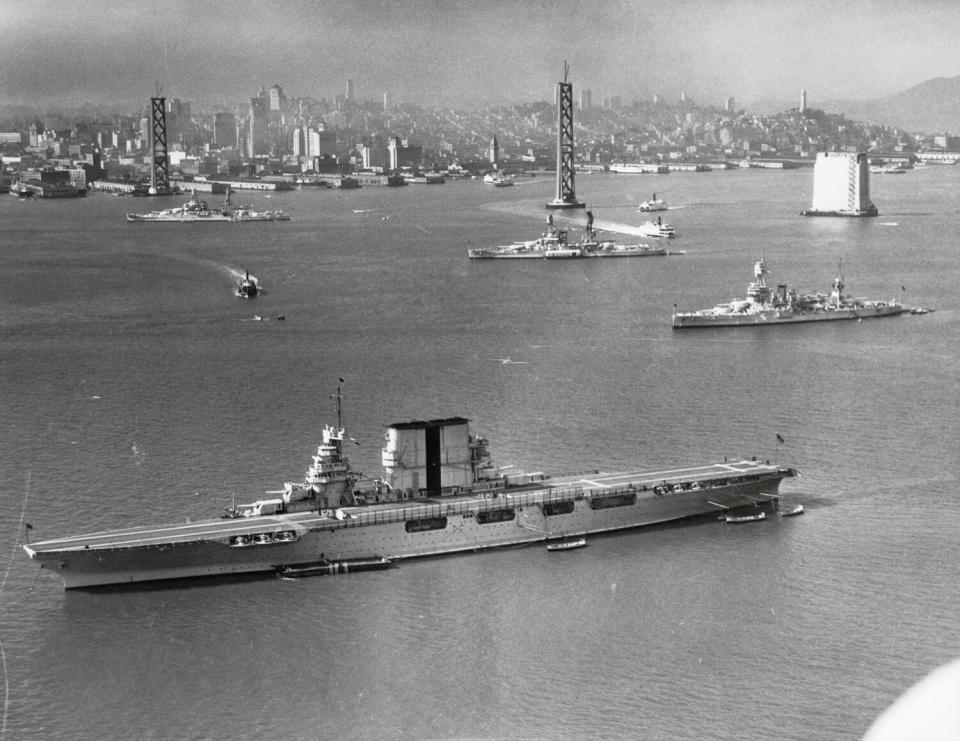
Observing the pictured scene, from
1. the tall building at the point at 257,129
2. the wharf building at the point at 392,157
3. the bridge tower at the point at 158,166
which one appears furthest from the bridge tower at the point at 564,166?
the tall building at the point at 257,129

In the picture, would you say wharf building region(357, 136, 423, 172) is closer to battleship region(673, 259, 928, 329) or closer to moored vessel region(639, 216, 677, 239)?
moored vessel region(639, 216, 677, 239)

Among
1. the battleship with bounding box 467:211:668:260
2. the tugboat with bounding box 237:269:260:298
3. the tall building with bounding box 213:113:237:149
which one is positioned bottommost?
the tugboat with bounding box 237:269:260:298

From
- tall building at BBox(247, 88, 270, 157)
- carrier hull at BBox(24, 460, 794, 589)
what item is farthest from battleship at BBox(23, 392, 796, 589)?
tall building at BBox(247, 88, 270, 157)

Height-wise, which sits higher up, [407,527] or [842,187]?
[842,187]

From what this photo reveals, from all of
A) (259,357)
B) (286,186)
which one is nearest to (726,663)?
(259,357)

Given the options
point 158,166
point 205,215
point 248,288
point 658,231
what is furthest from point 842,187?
point 158,166

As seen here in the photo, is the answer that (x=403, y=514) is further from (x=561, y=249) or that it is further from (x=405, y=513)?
(x=561, y=249)
